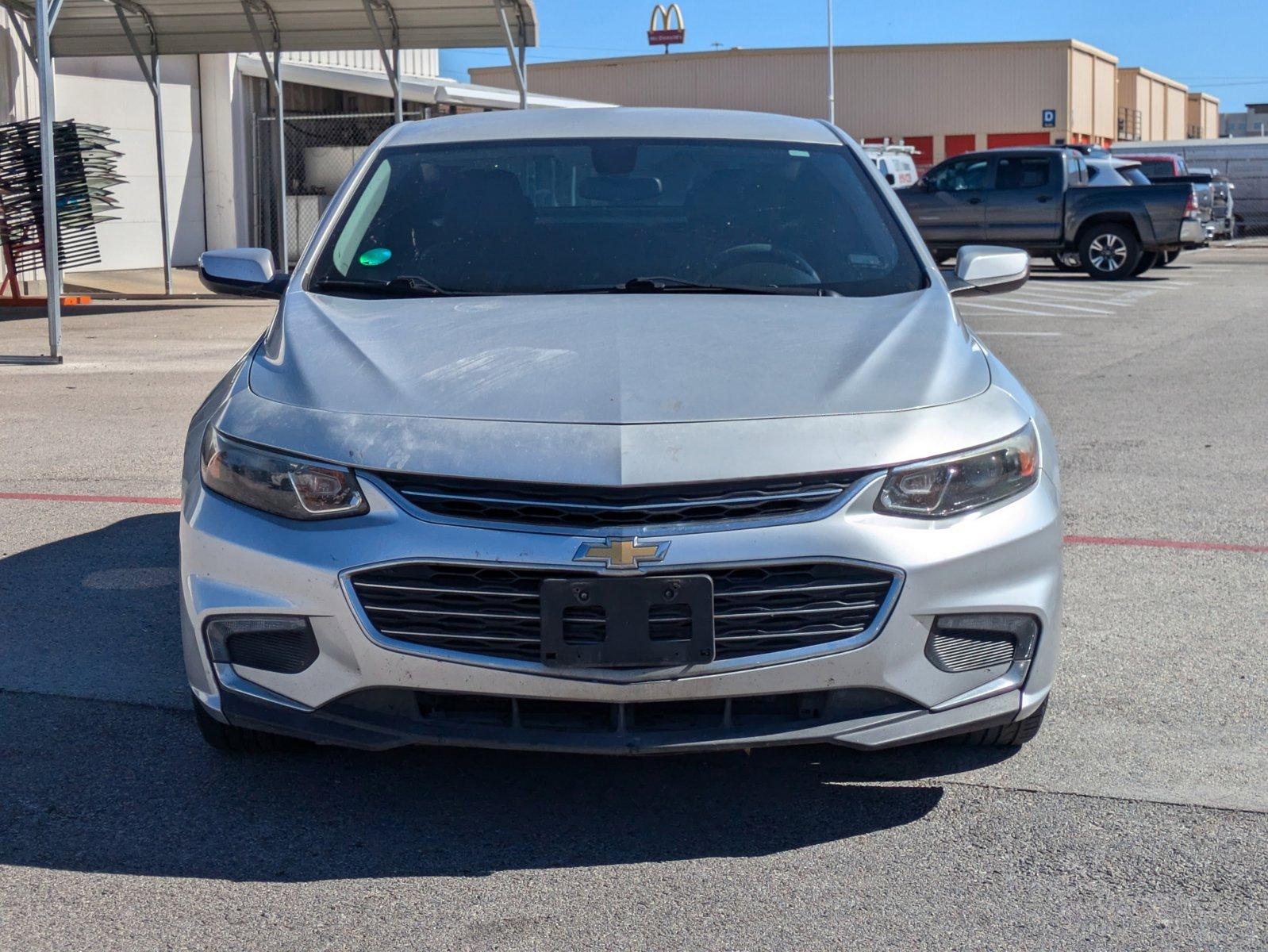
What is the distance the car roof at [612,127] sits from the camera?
4906 mm

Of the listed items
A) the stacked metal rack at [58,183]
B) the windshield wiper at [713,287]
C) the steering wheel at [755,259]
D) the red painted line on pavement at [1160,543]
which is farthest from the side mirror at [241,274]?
the stacked metal rack at [58,183]

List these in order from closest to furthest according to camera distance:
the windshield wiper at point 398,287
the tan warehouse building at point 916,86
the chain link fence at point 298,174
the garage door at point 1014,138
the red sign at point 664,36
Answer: the windshield wiper at point 398,287
the chain link fence at point 298,174
the tan warehouse building at point 916,86
the garage door at point 1014,138
the red sign at point 664,36

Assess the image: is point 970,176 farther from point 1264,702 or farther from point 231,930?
point 231,930

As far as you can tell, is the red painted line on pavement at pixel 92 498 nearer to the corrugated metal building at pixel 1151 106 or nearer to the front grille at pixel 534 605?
the front grille at pixel 534 605

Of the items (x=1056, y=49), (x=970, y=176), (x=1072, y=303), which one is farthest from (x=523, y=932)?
(x=1056, y=49)

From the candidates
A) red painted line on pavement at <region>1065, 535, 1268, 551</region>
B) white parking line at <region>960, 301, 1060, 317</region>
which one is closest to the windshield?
red painted line on pavement at <region>1065, 535, 1268, 551</region>

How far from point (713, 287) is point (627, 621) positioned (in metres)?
1.48

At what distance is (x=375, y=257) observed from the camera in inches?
175

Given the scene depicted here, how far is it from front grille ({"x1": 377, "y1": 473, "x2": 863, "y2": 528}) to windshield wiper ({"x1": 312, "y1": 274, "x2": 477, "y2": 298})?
1.21 metres

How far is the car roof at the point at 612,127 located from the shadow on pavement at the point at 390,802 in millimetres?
2022

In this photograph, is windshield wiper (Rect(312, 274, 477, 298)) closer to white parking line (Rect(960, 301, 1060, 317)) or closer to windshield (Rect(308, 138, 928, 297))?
windshield (Rect(308, 138, 928, 297))

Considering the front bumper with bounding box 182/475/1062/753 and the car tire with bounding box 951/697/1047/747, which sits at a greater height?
the front bumper with bounding box 182/475/1062/753

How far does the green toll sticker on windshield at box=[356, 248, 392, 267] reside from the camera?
4.43 meters

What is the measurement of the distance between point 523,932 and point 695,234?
227 centimetres
